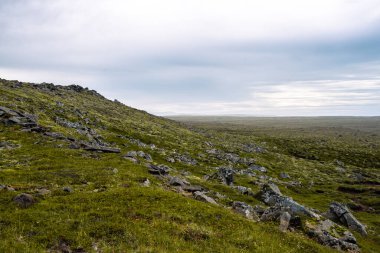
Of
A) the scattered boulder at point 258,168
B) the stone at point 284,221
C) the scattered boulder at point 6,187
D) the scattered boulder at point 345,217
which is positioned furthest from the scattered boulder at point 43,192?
the scattered boulder at point 258,168

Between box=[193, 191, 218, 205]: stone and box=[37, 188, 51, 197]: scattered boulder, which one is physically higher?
box=[37, 188, 51, 197]: scattered boulder

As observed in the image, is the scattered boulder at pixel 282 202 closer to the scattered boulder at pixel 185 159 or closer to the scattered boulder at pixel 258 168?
the scattered boulder at pixel 185 159

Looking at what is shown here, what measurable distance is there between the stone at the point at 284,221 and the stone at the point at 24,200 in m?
17.9

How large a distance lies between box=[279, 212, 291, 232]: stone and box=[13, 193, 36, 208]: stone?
1789 cm

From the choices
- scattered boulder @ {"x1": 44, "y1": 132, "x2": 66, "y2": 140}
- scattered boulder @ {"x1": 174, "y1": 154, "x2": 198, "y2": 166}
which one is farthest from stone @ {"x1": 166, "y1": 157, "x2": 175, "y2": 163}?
scattered boulder @ {"x1": 44, "y1": 132, "x2": 66, "y2": 140}

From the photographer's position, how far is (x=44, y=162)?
35906 mm

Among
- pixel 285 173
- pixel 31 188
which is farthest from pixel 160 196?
A: pixel 285 173

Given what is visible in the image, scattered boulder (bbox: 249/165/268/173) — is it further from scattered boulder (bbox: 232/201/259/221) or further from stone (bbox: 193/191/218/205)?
stone (bbox: 193/191/218/205)

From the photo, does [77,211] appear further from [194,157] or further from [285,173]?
[285,173]

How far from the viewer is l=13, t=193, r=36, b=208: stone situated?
72.9 feet

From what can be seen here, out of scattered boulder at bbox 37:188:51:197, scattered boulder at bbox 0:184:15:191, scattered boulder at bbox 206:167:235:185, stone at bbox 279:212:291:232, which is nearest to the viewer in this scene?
scattered boulder at bbox 37:188:51:197

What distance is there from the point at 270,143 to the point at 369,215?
96.3 m

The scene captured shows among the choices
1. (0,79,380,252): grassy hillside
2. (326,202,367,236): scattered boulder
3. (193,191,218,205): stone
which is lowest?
(326,202,367,236): scattered boulder

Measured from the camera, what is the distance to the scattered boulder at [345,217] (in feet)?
118
